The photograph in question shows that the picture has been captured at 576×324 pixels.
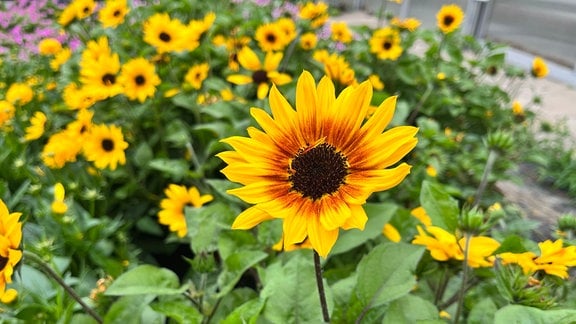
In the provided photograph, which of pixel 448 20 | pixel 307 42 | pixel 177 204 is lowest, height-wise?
pixel 177 204

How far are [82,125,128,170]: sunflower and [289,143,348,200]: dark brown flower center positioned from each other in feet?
2.62

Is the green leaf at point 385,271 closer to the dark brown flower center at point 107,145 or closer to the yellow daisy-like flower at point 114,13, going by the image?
the dark brown flower center at point 107,145

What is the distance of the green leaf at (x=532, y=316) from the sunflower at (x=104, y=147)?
0.97 meters

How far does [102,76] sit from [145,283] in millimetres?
762

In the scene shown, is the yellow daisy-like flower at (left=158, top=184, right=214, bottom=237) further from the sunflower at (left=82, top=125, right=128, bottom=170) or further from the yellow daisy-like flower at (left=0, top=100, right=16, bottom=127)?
the yellow daisy-like flower at (left=0, top=100, right=16, bottom=127)

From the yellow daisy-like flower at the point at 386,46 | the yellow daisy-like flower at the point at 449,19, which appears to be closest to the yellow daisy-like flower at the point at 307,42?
the yellow daisy-like flower at the point at 386,46

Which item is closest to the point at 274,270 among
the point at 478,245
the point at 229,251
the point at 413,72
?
the point at 229,251

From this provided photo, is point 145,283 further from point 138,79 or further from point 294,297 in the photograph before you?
point 138,79

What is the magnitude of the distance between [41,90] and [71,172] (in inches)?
22.5

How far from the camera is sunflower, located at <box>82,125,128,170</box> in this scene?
3.98ft

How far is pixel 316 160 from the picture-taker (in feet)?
1.77

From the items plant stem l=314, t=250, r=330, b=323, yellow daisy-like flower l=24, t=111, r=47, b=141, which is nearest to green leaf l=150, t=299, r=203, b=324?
plant stem l=314, t=250, r=330, b=323

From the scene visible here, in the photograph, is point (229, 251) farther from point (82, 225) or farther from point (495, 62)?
point (495, 62)

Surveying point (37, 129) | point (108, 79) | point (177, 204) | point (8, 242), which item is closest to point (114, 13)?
point (108, 79)
